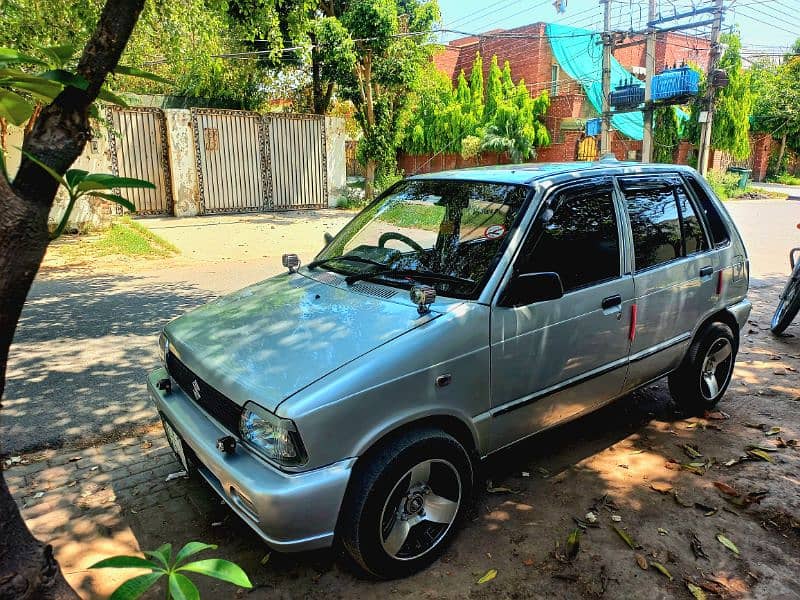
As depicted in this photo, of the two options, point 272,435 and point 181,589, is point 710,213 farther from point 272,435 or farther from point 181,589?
point 181,589

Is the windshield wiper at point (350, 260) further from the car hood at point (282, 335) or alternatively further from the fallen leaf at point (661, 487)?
the fallen leaf at point (661, 487)

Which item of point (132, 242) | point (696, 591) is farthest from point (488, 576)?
point (132, 242)

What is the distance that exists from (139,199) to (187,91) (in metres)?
5.76

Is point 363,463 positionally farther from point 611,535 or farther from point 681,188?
point 681,188

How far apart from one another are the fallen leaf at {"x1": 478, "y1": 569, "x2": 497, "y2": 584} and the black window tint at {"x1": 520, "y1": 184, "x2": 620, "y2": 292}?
1.51 metres

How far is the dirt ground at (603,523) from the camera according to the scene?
2699 mm

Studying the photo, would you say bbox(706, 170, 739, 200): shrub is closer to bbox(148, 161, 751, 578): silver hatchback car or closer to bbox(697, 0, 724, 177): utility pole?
bbox(697, 0, 724, 177): utility pole

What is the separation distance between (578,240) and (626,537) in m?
1.64

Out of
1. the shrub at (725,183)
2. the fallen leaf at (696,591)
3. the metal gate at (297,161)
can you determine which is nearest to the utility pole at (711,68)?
the shrub at (725,183)

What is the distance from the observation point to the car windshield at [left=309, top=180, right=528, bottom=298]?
124 inches

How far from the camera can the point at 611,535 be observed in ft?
10.0

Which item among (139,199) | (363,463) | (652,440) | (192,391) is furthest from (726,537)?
(139,199)

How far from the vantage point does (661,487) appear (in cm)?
350

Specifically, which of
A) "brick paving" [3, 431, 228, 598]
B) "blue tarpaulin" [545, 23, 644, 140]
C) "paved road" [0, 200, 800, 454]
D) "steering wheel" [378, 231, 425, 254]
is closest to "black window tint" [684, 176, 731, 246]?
"steering wheel" [378, 231, 425, 254]
